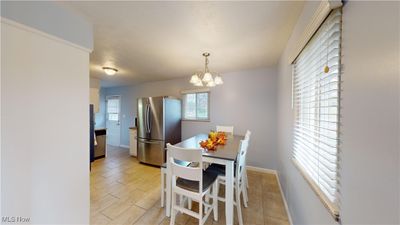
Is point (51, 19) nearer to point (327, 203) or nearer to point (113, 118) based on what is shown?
point (327, 203)

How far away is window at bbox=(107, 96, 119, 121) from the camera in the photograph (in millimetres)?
5949

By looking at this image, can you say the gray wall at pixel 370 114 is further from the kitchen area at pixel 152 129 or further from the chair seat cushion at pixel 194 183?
the kitchen area at pixel 152 129

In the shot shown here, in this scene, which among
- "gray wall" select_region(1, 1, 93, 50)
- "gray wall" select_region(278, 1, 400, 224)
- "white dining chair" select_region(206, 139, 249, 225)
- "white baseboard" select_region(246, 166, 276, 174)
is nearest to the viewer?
"gray wall" select_region(278, 1, 400, 224)

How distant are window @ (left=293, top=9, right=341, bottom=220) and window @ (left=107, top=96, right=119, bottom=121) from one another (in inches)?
242

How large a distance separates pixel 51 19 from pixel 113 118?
5211 mm

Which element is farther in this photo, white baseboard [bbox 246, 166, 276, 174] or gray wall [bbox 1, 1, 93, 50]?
white baseboard [bbox 246, 166, 276, 174]

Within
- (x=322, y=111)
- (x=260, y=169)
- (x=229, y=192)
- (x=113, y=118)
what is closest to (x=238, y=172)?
(x=229, y=192)

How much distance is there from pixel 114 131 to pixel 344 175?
6640mm

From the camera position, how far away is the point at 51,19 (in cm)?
139

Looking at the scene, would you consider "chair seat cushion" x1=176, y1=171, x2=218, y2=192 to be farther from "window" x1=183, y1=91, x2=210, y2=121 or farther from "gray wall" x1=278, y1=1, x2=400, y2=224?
"window" x1=183, y1=91, x2=210, y2=121

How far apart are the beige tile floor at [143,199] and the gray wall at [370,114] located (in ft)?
4.98

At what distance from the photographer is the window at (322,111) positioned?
0.87 m

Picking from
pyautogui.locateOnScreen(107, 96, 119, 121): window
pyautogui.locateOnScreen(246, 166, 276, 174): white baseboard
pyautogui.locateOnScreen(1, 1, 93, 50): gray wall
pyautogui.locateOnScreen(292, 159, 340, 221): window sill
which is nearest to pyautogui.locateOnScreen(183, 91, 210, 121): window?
pyautogui.locateOnScreen(246, 166, 276, 174): white baseboard

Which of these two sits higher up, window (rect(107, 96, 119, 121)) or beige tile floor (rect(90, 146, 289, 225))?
window (rect(107, 96, 119, 121))
